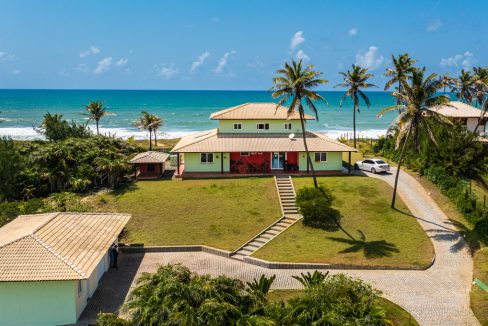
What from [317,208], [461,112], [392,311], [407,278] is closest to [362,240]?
[317,208]

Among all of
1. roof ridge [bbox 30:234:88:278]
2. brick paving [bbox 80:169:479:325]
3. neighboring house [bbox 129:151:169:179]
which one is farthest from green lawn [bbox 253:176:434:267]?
neighboring house [bbox 129:151:169:179]

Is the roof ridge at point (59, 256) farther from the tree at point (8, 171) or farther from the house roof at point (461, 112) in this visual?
the house roof at point (461, 112)

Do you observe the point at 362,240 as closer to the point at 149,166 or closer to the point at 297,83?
the point at 297,83

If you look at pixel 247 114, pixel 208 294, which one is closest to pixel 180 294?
pixel 208 294

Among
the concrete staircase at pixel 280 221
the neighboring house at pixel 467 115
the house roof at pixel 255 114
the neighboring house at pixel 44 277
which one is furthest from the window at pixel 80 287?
the neighboring house at pixel 467 115

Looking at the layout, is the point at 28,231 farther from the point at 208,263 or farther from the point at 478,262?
the point at 478,262
